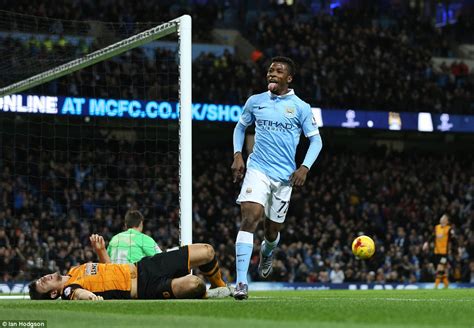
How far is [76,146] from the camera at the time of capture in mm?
28609

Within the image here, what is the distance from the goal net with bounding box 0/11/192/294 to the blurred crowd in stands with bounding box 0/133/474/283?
57 mm

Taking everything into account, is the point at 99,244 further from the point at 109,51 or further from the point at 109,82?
the point at 109,82

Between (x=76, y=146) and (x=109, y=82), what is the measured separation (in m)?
3.21

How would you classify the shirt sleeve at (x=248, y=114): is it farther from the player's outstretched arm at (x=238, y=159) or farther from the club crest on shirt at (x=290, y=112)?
the club crest on shirt at (x=290, y=112)

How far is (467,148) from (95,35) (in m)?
23.0

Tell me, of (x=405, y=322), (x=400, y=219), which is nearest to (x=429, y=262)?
(x=400, y=219)

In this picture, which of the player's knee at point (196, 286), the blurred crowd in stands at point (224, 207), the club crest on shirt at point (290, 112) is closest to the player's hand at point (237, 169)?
the club crest on shirt at point (290, 112)

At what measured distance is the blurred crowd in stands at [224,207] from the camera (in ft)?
73.4

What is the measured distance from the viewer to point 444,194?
107ft

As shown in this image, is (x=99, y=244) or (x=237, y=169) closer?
(x=237, y=169)

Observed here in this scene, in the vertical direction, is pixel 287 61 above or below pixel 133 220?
above

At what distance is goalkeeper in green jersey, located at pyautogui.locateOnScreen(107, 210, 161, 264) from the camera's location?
11.6 metres

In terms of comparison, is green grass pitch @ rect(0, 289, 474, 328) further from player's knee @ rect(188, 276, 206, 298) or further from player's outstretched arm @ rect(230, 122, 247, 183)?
player's outstretched arm @ rect(230, 122, 247, 183)

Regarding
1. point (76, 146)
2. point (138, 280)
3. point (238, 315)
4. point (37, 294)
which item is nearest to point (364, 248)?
A: point (138, 280)
